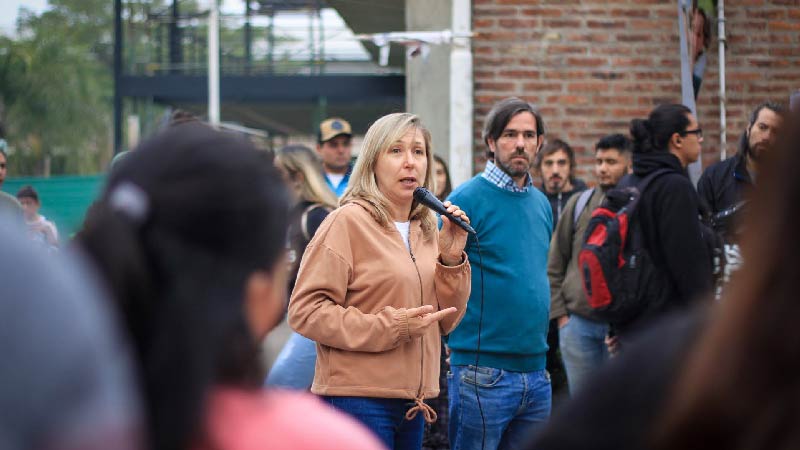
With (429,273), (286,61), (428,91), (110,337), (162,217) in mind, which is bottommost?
(429,273)

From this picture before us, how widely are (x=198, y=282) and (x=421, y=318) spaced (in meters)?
2.68

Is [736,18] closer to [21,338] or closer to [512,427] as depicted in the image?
[512,427]

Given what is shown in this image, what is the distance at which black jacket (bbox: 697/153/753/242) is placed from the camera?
5656 mm

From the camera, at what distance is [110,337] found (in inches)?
45.1

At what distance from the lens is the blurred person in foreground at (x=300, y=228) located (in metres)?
6.00

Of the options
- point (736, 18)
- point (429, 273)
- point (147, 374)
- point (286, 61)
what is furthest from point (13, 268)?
point (286, 61)

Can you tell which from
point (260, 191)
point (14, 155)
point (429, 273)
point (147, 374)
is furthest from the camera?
point (14, 155)

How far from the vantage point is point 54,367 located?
107 centimetres

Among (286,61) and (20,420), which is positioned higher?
(286,61)

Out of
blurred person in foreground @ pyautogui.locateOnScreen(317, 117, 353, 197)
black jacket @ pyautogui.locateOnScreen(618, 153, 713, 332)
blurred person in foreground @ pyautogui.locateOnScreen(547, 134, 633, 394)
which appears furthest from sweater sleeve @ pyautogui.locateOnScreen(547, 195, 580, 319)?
black jacket @ pyautogui.locateOnScreen(618, 153, 713, 332)

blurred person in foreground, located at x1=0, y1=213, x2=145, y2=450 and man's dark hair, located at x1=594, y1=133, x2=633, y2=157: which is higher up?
Answer: man's dark hair, located at x1=594, y1=133, x2=633, y2=157

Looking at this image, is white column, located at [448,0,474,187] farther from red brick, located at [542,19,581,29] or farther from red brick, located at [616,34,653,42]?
red brick, located at [616,34,653,42]

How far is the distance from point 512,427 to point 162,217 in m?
3.64

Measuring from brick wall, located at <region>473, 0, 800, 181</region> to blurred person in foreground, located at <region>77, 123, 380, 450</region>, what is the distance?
7.00m
